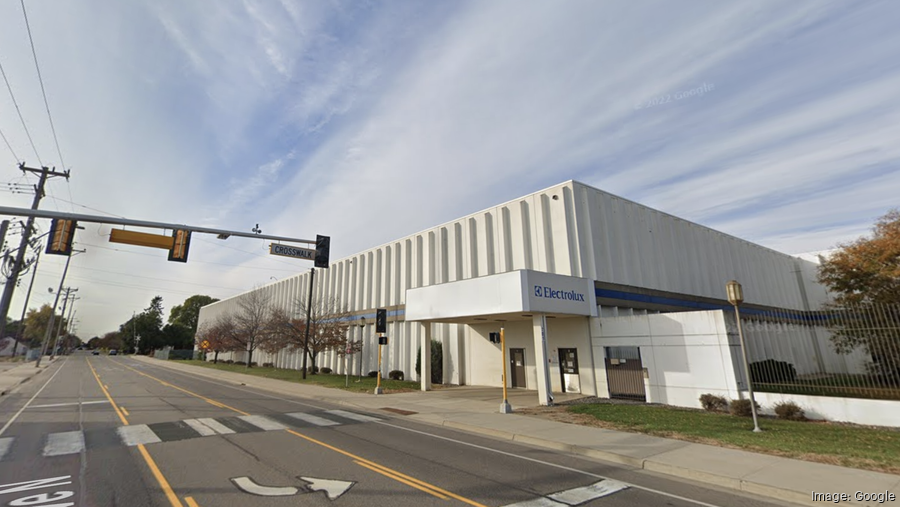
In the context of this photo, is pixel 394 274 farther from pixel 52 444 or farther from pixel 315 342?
pixel 52 444

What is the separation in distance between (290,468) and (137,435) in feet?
18.9

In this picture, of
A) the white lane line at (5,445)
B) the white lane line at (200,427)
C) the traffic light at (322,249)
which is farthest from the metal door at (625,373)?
the white lane line at (5,445)

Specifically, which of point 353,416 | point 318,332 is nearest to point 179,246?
point 353,416

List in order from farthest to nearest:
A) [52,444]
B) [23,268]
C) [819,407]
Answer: [23,268]
[819,407]
[52,444]

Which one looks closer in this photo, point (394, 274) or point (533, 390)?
point (533, 390)

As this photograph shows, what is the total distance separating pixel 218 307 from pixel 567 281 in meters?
72.0

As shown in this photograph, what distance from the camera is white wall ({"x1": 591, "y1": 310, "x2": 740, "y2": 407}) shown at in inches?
611

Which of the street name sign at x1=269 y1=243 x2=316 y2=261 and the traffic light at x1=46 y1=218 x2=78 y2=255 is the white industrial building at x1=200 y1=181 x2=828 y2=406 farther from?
the traffic light at x1=46 y1=218 x2=78 y2=255

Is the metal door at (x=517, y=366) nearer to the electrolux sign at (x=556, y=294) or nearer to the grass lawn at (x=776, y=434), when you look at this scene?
the electrolux sign at (x=556, y=294)

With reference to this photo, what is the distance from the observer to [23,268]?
61.7 feet

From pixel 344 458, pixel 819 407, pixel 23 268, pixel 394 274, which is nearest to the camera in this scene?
pixel 344 458

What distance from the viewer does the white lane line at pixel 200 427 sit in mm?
10406

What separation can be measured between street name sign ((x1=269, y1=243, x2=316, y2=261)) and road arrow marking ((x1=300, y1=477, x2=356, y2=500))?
31.8 feet

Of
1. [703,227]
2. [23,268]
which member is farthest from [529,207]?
[23,268]
